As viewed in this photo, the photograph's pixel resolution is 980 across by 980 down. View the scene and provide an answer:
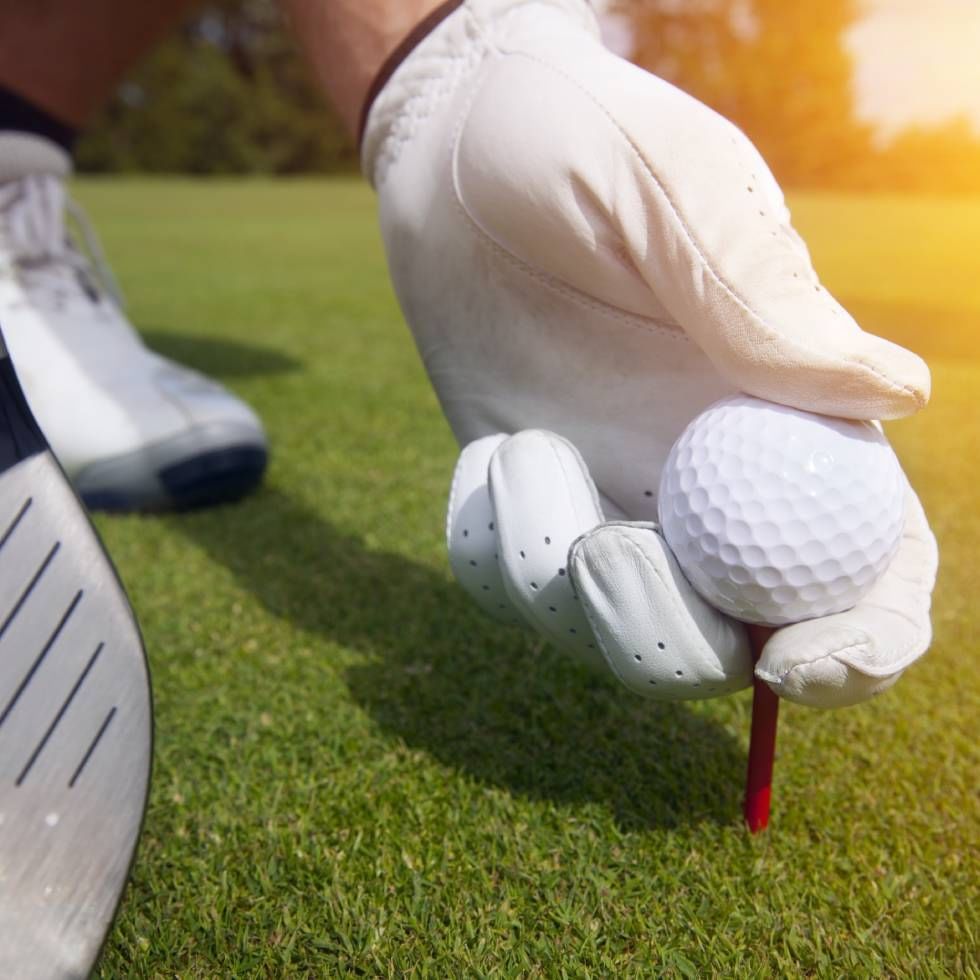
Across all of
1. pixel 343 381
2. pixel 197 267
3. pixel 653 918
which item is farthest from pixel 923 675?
pixel 197 267

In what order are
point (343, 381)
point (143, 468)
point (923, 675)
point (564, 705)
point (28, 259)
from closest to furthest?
1. point (564, 705)
2. point (923, 675)
3. point (143, 468)
4. point (28, 259)
5. point (343, 381)

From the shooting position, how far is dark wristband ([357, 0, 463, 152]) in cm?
113

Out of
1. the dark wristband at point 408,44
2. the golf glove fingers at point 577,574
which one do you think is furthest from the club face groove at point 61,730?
the dark wristband at point 408,44

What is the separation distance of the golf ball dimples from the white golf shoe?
122 cm

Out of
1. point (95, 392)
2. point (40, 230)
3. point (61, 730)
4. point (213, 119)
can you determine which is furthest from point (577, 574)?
point (213, 119)

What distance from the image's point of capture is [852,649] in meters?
0.81

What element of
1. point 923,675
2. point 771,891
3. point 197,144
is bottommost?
point 197,144

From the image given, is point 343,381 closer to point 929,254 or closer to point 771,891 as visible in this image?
point 771,891

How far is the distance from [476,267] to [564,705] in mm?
537

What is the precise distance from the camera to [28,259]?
1.97 metres

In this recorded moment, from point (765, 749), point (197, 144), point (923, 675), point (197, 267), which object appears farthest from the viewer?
point (197, 144)

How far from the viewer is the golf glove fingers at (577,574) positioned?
2.82ft

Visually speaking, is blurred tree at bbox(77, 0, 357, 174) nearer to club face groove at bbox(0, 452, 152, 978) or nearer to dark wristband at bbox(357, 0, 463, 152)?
dark wristband at bbox(357, 0, 463, 152)

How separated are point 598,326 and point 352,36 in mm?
484
